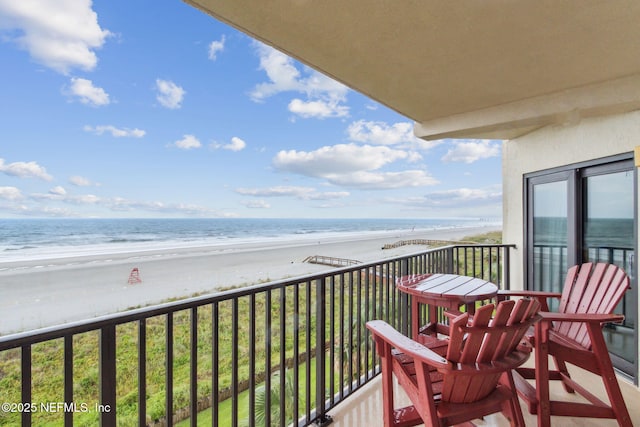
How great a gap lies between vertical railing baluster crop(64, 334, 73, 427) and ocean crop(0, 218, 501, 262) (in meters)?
24.2

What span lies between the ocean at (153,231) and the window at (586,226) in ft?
79.1

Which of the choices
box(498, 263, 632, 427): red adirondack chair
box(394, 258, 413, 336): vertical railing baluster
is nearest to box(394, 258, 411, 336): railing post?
box(394, 258, 413, 336): vertical railing baluster

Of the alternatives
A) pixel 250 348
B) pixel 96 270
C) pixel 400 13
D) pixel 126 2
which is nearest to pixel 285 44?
pixel 400 13

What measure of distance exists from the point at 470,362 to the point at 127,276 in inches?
774

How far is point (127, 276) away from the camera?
17.7 metres

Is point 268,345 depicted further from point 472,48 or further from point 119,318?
point 472,48

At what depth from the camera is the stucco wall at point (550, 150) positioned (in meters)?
2.82

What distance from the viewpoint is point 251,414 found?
1739 millimetres

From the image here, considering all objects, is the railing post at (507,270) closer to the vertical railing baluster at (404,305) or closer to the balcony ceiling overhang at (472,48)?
the balcony ceiling overhang at (472,48)

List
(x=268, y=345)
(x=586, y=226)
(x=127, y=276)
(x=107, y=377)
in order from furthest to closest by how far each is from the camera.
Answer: (x=127, y=276) → (x=586, y=226) → (x=268, y=345) → (x=107, y=377)

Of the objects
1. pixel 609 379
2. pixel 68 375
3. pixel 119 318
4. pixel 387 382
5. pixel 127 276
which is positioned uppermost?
pixel 119 318

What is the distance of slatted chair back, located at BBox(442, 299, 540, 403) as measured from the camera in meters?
1.47

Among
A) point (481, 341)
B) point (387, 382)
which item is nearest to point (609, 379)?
point (481, 341)

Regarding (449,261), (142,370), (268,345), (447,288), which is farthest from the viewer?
(449,261)
